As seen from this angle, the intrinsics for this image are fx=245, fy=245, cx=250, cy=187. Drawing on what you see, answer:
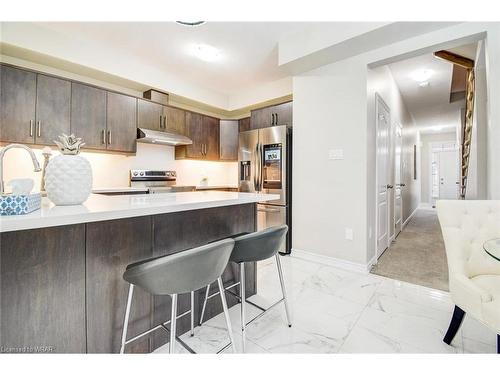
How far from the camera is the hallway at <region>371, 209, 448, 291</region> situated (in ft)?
8.32

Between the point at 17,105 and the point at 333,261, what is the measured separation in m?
3.85

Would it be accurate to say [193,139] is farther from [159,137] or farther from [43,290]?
[43,290]

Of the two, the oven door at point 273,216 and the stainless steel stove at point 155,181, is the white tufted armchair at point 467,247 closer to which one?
the oven door at point 273,216

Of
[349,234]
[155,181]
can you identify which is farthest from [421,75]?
[155,181]

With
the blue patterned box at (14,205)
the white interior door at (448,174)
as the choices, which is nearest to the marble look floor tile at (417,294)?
the blue patterned box at (14,205)

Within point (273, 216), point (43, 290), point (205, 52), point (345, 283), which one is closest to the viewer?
point (43, 290)

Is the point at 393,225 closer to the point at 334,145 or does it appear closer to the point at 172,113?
the point at 334,145

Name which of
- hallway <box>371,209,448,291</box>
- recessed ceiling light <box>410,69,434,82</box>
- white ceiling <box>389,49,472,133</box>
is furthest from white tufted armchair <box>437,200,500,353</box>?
recessed ceiling light <box>410,69,434,82</box>

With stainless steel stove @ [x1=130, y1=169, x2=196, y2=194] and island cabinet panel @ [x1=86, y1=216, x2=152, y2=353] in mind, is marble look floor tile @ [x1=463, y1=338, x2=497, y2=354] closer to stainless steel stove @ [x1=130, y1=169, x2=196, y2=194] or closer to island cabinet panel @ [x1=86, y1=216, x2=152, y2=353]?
island cabinet panel @ [x1=86, y1=216, x2=152, y2=353]

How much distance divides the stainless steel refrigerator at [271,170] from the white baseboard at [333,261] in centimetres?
23

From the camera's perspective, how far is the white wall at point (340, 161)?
271cm

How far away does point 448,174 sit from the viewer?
28.2 ft
